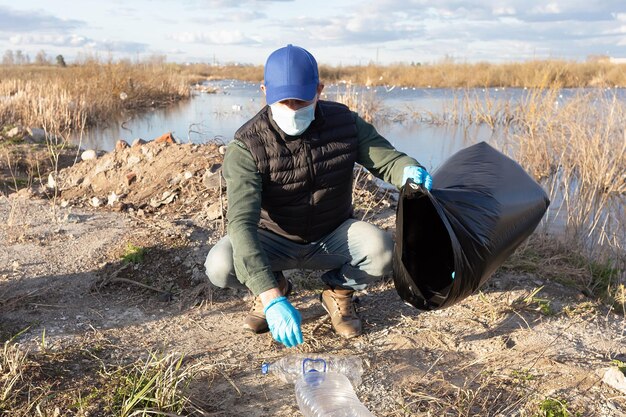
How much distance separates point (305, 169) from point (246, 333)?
0.83m

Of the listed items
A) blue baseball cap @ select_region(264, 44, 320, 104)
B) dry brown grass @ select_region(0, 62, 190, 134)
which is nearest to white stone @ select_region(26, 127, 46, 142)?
dry brown grass @ select_region(0, 62, 190, 134)

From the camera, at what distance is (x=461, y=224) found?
229 cm

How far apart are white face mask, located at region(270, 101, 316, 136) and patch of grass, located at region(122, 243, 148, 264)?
53.6 inches

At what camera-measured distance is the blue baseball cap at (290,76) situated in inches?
94.5

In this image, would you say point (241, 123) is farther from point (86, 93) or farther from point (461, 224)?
point (461, 224)

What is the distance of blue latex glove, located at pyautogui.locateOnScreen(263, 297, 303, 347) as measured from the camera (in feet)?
6.97

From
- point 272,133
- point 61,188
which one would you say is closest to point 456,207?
point 272,133

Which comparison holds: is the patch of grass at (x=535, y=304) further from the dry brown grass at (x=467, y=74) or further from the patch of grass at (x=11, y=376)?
the dry brown grass at (x=467, y=74)

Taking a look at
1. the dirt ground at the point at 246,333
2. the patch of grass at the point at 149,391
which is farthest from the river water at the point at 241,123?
the patch of grass at the point at 149,391

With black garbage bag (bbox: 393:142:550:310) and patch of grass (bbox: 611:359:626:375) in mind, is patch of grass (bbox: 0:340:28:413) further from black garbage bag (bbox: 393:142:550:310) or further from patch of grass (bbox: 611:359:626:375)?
patch of grass (bbox: 611:359:626:375)

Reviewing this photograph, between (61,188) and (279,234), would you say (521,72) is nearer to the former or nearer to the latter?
(61,188)

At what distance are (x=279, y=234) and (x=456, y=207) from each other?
0.85m

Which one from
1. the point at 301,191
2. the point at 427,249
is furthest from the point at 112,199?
the point at 427,249

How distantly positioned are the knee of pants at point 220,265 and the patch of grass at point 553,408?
4.54ft
